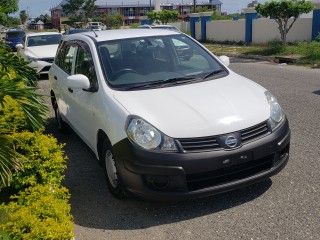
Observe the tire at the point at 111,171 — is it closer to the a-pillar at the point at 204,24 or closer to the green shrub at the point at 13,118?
the green shrub at the point at 13,118

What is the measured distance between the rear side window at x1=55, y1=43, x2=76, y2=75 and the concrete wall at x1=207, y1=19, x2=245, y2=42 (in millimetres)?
21703

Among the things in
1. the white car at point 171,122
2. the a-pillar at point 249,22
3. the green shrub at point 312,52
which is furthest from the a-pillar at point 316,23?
the white car at point 171,122

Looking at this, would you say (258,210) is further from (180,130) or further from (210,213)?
(180,130)

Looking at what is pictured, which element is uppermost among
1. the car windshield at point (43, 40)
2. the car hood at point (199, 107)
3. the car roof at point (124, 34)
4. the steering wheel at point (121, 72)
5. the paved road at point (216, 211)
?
the car roof at point (124, 34)

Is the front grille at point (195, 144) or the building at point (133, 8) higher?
the building at point (133, 8)

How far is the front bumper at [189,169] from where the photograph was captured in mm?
3490

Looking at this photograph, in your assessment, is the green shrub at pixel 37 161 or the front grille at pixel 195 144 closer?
the front grille at pixel 195 144

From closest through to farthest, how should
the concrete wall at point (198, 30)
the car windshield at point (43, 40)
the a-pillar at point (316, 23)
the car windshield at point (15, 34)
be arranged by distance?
the car windshield at point (43, 40)
the a-pillar at point (316, 23)
the car windshield at point (15, 34)
the concrete wall at point (198, 30)

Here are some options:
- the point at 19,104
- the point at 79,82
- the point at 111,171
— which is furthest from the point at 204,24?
the point at 19,104

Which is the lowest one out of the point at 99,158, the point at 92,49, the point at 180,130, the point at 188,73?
the point at 99,158

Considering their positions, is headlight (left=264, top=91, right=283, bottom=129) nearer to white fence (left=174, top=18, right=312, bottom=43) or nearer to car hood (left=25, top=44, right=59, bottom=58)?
car hood (left=25, top=44, right=59, bottom=58)

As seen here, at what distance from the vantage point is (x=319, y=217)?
3625 mm

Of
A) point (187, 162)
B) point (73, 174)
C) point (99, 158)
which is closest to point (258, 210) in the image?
point (187, 162)

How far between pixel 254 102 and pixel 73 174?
241cm
